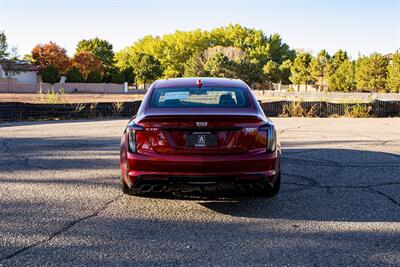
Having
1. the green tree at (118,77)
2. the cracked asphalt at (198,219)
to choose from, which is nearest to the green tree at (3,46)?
the green tree at (118,77)

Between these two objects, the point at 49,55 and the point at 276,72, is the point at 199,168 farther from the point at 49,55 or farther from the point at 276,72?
the point at 276,72

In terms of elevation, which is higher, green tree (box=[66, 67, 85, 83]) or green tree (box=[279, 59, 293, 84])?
green tree (box=[279, 59, 293, 84])

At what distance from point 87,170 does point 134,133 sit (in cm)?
292

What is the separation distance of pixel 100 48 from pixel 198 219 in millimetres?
100415

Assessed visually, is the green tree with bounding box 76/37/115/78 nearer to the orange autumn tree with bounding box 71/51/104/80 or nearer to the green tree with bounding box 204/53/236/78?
the orange autumn tree with bounding box 71/51/104/80

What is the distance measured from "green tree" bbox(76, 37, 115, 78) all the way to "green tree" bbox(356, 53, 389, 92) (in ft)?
173

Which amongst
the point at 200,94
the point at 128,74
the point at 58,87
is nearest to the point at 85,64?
the point at 128,74

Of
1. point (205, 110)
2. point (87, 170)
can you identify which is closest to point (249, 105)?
point (205, 110)

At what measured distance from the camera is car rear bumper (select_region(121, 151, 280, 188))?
474 cm

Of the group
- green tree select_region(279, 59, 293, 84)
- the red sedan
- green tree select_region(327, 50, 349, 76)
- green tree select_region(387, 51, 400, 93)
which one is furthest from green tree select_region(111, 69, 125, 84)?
the red sedan

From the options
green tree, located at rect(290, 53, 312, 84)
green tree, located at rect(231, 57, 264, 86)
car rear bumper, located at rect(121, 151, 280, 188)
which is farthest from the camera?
green tree, located at rect(231, 57, 264, 86)

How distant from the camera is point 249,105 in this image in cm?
554

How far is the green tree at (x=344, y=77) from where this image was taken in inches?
2876

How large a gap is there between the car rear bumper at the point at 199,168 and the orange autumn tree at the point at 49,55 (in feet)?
251
